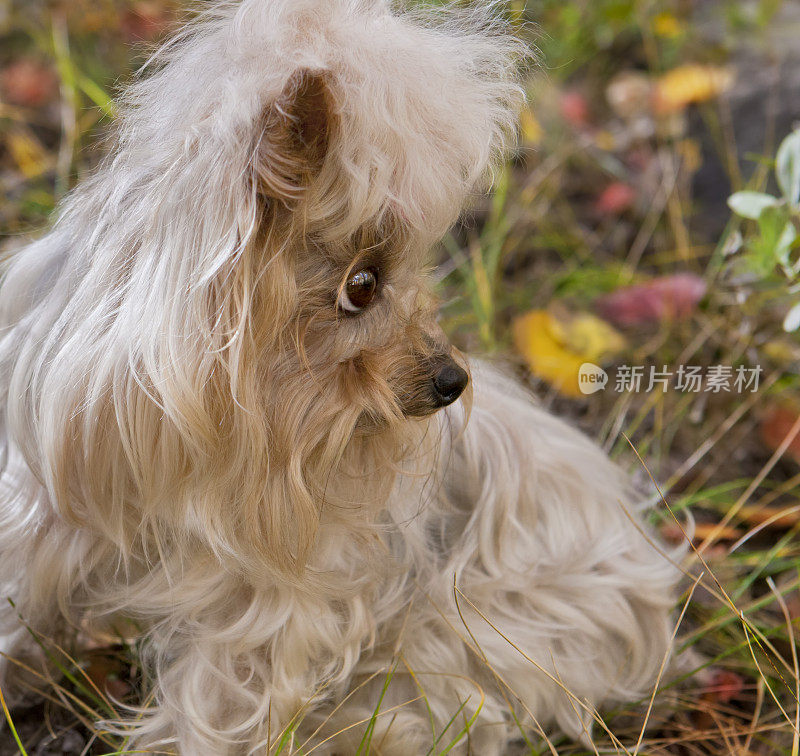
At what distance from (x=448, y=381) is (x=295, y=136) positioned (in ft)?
1.34

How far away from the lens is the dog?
1094 mm

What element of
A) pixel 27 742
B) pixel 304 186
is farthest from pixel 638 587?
pixel 27 742

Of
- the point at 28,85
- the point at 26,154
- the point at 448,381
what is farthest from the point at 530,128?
the point at 448,381

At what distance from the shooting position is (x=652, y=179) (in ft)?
10.3

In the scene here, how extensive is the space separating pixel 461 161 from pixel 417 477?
52 cm

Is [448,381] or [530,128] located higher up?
[448,381]

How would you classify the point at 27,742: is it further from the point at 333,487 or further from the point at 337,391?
the point at 337,391

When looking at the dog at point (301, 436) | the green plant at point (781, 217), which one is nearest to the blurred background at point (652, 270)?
the green plant at point (781, 217)

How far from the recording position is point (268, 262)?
1106mm

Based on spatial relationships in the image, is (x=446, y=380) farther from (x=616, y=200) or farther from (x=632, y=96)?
(x=632, y=96)

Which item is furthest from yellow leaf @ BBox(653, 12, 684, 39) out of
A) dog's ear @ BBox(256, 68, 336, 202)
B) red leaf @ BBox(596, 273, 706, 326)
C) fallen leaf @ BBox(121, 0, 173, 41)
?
dog's ear @ BBox(256, 68, 336, 202)

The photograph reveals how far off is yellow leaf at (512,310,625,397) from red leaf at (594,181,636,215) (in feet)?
2.19

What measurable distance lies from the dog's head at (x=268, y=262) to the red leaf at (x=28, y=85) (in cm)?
233

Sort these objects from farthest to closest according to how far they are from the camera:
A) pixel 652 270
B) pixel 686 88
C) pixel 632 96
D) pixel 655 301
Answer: pixel 632 96, pixel 686 88, pixel 652 270, pixel 655 301
